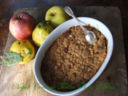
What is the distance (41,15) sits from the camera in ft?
3.15

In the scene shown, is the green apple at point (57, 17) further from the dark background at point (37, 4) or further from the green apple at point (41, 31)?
the dark background at point (37, 4)

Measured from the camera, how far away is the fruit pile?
2.42 ft

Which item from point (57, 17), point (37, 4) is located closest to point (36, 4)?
point (37, 4)

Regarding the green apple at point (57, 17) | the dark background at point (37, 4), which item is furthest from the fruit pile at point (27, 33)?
the dark background at point (37, 4)

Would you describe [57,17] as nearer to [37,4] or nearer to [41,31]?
[41,31]

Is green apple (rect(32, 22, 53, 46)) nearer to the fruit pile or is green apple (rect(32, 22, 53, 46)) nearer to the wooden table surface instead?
the fruit pile

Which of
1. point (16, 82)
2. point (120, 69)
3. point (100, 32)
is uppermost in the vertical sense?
point (100, 32)

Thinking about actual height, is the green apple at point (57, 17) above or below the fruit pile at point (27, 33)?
above

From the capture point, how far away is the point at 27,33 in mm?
816

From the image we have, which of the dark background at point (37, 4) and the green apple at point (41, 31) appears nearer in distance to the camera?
the green apple at point (41, 31)

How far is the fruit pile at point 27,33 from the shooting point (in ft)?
2.42

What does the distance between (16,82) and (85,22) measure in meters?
0.48

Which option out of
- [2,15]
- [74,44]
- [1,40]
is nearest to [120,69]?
[74,44]

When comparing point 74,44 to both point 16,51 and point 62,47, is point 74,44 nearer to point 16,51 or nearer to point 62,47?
point 62,47
